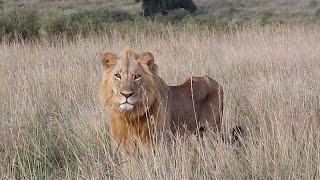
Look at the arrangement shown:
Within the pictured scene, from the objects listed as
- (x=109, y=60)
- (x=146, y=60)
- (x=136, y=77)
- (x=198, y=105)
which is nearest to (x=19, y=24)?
(x=198, y=105)

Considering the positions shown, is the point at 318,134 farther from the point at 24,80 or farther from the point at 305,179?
the point at 24,80

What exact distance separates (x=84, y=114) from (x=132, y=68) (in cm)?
176

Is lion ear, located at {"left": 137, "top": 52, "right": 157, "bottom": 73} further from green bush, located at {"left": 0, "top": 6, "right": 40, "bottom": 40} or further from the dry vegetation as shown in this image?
green bush, located at {"left": 0, "top": 6, "right": 40, "bottom": 40}

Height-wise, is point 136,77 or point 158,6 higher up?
point 136,77

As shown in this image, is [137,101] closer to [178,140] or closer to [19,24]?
[178,140]

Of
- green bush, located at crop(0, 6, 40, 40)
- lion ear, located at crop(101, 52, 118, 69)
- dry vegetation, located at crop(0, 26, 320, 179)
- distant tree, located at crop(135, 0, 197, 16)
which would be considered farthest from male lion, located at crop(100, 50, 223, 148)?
distant tree, located at crop(135, 0, 197, 16)

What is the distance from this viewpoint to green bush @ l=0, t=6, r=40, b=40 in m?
13.0

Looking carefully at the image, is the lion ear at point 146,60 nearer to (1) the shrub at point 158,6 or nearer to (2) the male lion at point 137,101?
(2) the male lion at point 137,101

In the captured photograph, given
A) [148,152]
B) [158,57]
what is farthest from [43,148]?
[158,57]

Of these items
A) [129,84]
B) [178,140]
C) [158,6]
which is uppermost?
[129,84]

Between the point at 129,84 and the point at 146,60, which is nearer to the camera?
the point at 129,84

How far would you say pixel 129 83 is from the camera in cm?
358

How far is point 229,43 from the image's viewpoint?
10.6 metres

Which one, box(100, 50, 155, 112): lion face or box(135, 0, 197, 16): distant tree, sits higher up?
box(100, 50, 155, 112): lion face
